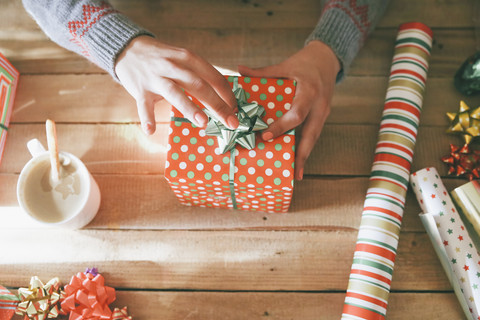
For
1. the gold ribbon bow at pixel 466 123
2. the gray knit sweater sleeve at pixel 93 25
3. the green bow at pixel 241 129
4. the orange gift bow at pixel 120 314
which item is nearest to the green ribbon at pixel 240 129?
the green bow at pixel 241 129

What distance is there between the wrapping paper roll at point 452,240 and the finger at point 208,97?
417mm

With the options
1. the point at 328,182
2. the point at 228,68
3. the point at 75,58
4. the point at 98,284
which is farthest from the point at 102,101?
the point at 328,182

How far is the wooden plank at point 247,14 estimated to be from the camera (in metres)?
0.94

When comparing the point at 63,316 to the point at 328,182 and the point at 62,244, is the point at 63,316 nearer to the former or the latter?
the point at 62,244

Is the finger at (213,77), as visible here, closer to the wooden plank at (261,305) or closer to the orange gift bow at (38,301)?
the wooden plank at (261,305)

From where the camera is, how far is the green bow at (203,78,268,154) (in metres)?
0.62

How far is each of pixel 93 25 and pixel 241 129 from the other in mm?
341

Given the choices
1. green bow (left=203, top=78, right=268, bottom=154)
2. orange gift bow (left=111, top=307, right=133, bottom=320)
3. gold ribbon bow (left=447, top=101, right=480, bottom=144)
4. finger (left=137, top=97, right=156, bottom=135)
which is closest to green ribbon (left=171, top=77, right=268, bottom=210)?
green bow (left=203, top=78, right=268, bottom=154)

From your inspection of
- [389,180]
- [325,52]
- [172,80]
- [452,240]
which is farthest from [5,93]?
[452,240]

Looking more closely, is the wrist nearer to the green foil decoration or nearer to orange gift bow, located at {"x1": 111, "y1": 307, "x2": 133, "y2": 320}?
the green foil decoration

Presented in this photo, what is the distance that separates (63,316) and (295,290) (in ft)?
1.47

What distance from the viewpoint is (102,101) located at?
881mm

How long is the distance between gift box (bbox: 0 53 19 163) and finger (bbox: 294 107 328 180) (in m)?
0.63

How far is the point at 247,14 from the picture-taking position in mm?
945
